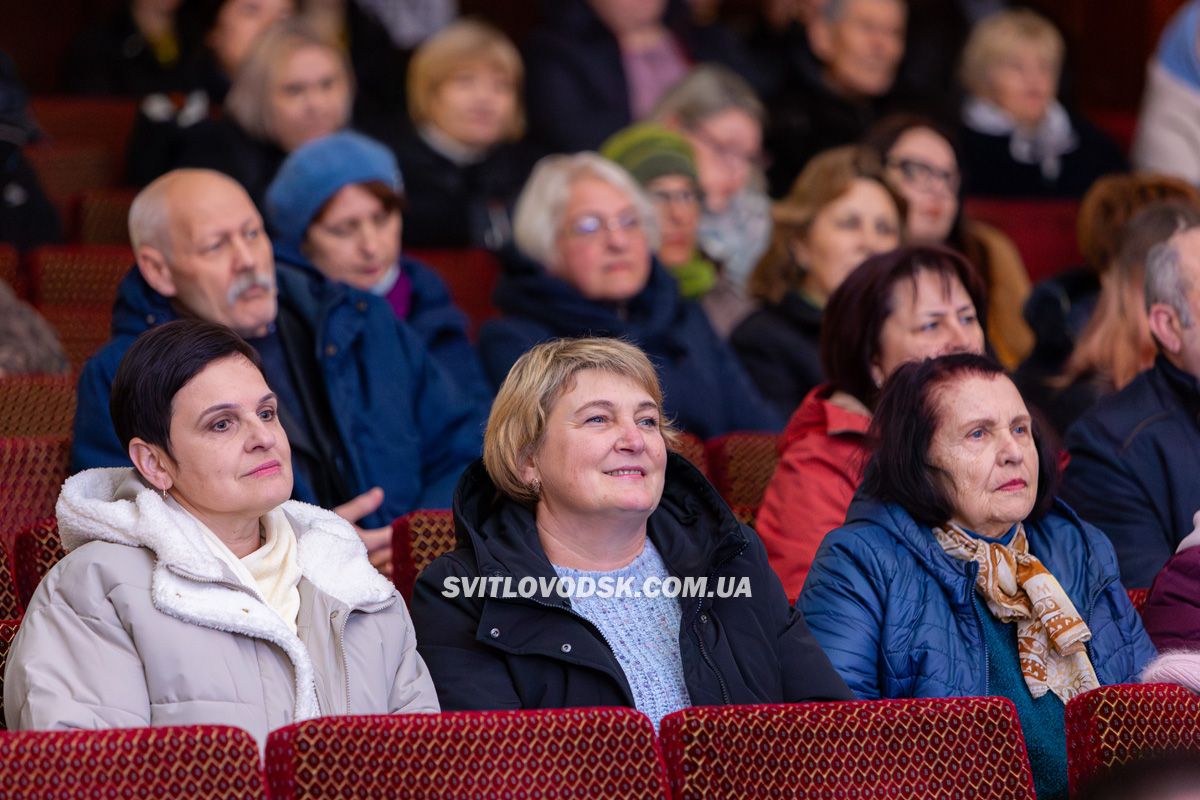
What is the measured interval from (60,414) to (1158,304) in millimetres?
1998

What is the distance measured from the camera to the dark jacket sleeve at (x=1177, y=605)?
2.54m

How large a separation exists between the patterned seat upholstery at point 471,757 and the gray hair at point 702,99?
10.9 ft

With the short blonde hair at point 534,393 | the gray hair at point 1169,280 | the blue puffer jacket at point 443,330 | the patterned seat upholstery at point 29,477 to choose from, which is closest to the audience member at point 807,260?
the blue puffer jacket at point 443,330

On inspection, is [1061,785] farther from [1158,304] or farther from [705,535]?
[1158,304]

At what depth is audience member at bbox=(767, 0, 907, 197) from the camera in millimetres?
5465

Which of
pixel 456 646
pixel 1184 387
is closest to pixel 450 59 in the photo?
pixel 1184 387

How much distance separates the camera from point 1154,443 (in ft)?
9.75

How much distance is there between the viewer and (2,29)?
244 inches

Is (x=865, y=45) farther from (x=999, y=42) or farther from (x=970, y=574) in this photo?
(x=970, y=574)

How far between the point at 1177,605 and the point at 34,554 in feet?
5.55

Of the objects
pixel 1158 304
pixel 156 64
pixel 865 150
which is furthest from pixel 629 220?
pixel 156 64

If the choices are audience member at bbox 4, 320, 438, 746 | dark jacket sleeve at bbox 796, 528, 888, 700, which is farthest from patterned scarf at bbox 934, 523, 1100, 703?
audience member at bbox 4, 320, 438, 746

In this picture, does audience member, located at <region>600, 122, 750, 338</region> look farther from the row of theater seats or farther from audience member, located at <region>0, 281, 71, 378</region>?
the row of theater seats

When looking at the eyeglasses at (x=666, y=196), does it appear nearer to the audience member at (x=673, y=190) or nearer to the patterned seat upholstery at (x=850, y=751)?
the audience member at (x=673, y=190)
